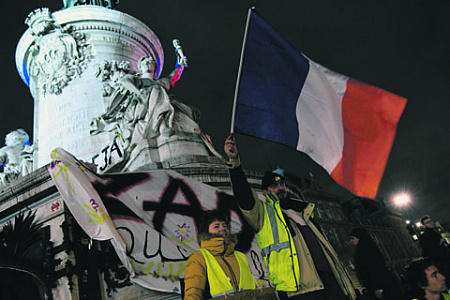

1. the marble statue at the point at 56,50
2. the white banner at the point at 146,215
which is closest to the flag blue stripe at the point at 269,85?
the white banner at the point at 146,215

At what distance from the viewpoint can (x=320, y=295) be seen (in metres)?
3.45

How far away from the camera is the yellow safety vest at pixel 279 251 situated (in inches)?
130

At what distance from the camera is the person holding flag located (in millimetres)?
3348

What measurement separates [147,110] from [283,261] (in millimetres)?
7327

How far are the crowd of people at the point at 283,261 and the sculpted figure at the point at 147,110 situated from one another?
595 cm

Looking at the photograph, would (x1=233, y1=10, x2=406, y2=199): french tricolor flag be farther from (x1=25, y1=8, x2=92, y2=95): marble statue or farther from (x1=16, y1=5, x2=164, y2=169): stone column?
(x1=25, y1=8, x2=92, y2=95): marble statue

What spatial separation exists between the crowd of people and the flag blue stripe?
2.46 feet

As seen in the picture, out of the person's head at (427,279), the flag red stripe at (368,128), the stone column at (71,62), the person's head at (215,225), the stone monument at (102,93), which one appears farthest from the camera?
the stone column at (71,62)

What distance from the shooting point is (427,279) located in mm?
3738

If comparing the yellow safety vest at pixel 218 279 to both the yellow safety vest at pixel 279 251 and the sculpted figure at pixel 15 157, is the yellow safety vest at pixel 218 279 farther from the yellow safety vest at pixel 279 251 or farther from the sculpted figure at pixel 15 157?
the sculpted figure at pixel 15 157

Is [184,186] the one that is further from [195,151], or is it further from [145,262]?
[195,151]

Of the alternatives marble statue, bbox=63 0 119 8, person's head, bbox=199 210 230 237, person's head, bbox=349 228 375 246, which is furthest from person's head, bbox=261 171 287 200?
marble statue, bbox=63 0 119 8

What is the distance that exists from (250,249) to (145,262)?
1916mm

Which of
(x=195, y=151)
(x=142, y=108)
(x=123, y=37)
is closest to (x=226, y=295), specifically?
(x=195, y=151)
